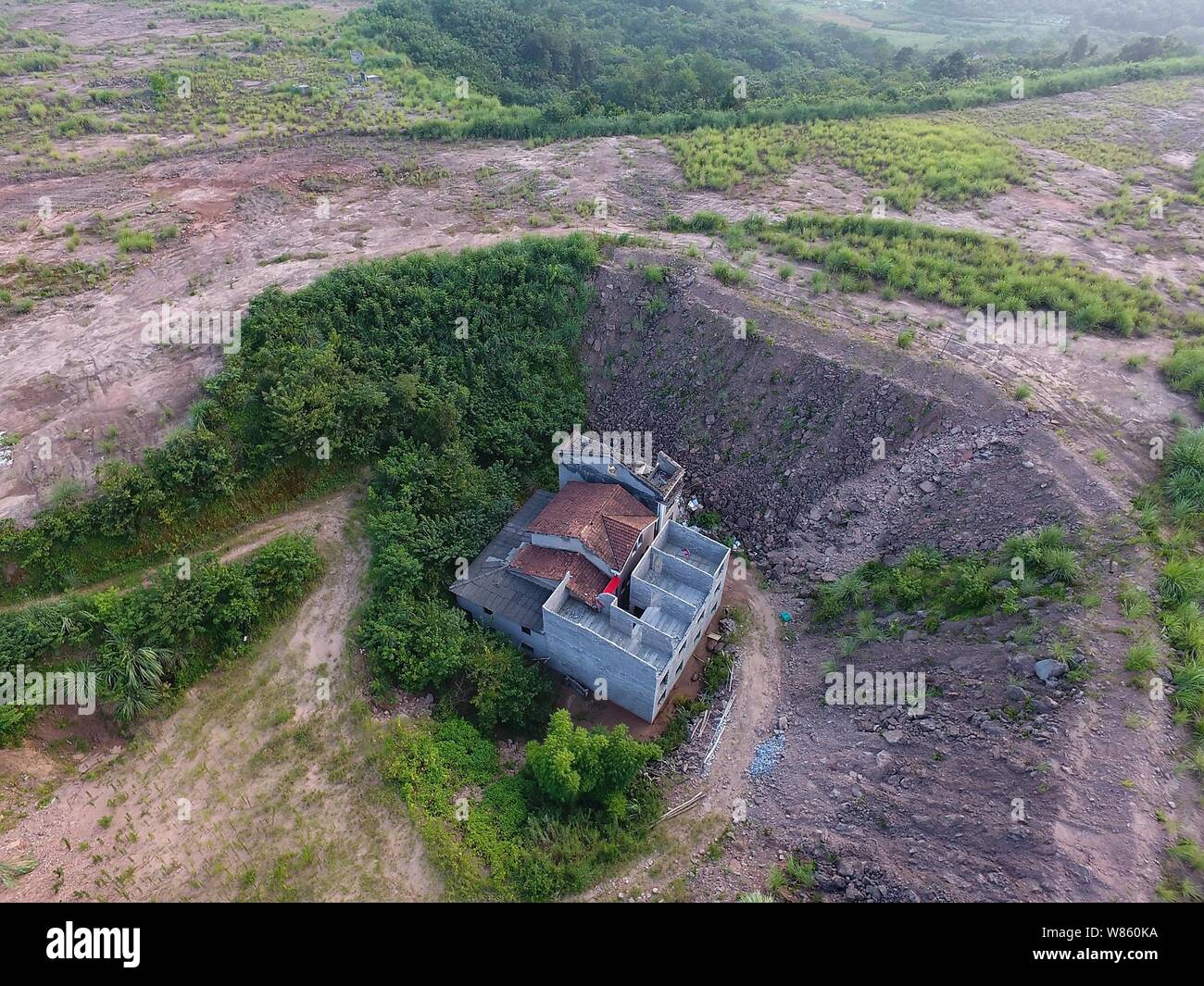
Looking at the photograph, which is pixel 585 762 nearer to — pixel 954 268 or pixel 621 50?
pixel 954 268

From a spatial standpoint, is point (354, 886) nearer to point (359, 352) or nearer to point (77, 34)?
point (359, 352)

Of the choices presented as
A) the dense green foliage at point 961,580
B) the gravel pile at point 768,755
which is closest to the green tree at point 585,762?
the gravel pile at point 768,755

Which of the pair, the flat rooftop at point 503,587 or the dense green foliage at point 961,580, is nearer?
the dense green foliage at point 961,580

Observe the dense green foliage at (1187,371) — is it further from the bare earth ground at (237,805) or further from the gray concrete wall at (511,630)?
the bare earth ground at (237,805)

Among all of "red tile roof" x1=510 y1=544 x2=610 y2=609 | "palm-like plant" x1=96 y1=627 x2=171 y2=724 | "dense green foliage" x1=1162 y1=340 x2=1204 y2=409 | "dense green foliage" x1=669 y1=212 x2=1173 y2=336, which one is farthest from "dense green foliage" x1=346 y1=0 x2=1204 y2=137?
"palm-like plant" x1=96 y1=627 x2=171 y2=724
